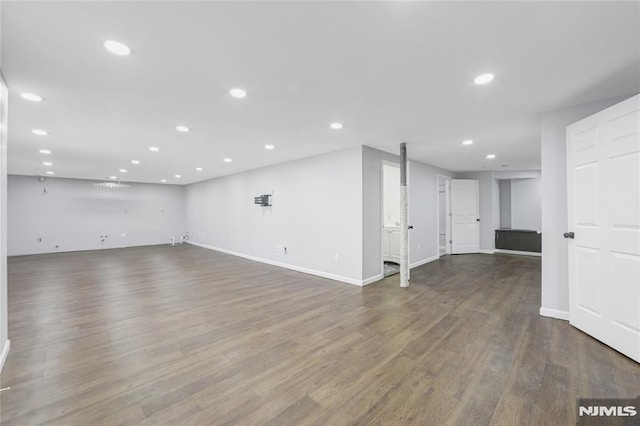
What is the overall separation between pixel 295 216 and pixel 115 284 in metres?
3.56

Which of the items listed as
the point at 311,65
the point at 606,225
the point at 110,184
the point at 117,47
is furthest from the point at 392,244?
the point at 110,184

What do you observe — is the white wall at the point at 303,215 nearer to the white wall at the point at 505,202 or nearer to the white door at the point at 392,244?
the white door at the point at 392,244

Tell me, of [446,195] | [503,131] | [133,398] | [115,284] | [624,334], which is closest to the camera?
[133,398]

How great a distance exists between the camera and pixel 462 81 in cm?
231

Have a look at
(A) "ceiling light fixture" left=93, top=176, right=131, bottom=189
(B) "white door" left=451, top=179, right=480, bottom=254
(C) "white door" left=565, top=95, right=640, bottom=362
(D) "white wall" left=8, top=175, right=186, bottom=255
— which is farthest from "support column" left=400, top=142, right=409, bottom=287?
(A) "ceiling light fixture" left=93, top=176, right=131, bottom=189

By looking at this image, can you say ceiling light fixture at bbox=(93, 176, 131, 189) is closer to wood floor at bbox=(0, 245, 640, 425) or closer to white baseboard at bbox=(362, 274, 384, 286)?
wood floor at bbox=(0, 245, 640, 425)

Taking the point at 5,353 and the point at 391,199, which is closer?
the point at 5,353

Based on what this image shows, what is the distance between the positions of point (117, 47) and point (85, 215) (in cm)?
1020

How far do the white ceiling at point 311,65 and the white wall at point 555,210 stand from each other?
0.22 metres

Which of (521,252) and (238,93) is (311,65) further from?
(521,252)

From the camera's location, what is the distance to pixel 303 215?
558 cm

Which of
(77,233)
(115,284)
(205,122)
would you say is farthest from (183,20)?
(77,233)

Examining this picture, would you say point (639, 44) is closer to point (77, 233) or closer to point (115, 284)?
point (115, 284)

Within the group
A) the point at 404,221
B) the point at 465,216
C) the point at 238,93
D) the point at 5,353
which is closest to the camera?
the point at 5,353
